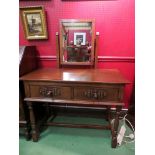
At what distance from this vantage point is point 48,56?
218 cm

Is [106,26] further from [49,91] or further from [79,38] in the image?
[49,91]

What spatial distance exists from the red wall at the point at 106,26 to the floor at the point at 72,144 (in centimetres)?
75

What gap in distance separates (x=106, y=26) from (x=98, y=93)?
94 centimetres

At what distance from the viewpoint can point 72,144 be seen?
1.76 m

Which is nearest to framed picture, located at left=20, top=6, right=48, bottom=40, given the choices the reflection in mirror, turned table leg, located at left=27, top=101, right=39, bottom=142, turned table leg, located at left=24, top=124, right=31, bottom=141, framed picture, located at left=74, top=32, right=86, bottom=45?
the reflection in mirror

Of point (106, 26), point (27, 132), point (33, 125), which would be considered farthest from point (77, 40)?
point (27, 132)

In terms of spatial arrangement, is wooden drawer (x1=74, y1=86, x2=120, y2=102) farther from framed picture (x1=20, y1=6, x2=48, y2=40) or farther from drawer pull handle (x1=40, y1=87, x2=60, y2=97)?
framed picture (x1=20, y1=6, x2=48, y2=40)

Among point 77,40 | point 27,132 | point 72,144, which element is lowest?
point 72,144

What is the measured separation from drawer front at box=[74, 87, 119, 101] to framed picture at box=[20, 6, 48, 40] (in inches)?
37.6

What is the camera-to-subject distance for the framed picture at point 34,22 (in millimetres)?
2002

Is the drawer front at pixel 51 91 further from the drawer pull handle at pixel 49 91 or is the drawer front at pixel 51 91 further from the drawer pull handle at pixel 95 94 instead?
the drawer pull handle at pixel 95 94

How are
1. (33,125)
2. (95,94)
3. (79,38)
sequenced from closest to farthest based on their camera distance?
1. (95,94)
2. (33,125)
3. (79,38)
